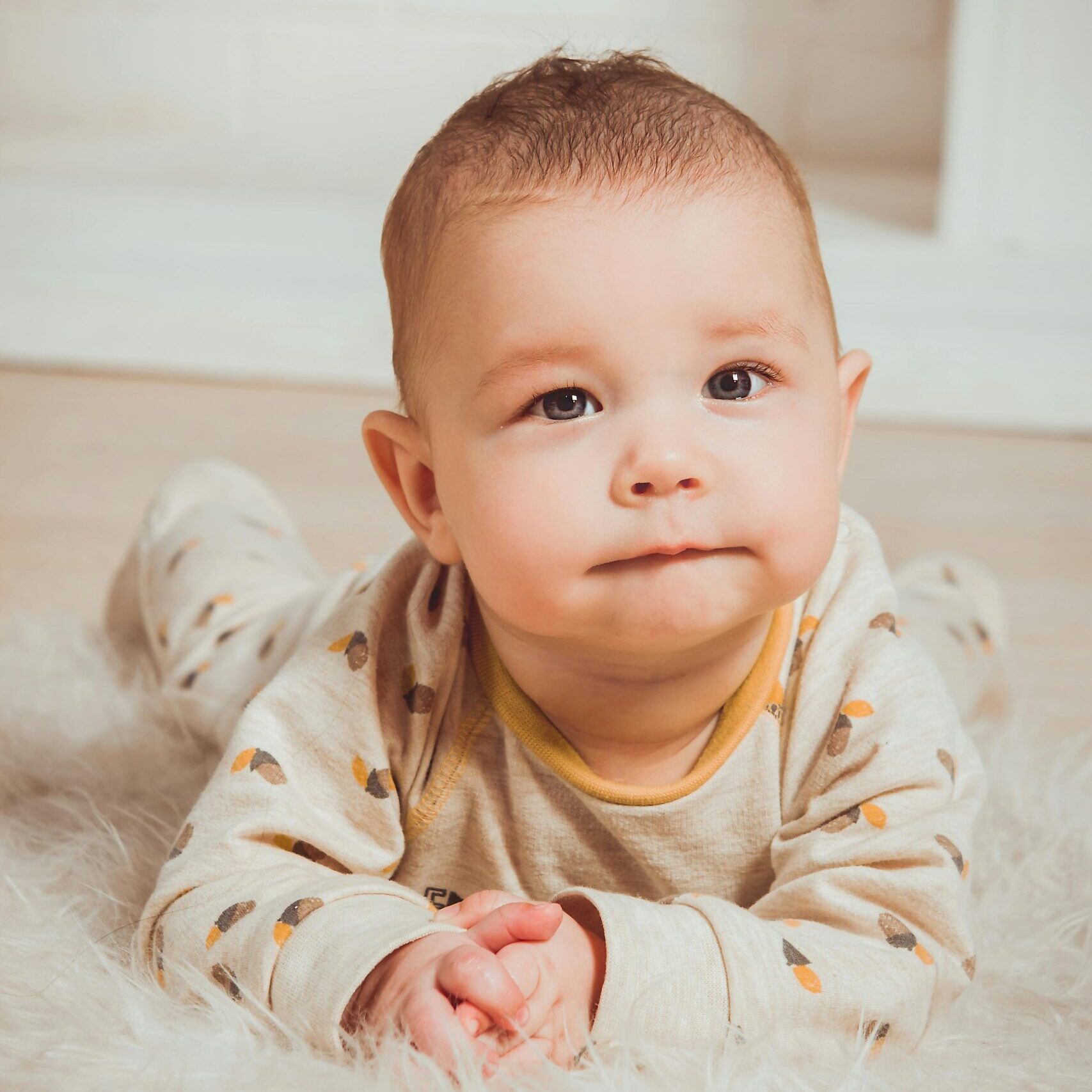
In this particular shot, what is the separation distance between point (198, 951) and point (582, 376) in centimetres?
34

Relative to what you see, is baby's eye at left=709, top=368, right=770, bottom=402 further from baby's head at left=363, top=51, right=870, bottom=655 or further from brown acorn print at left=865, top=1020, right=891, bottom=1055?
brown acorn print at left=865, top=1020, right=891, bottom=1055

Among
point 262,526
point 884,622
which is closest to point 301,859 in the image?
point 884,622

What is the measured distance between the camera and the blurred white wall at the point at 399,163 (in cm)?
200

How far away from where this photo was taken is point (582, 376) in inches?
26.8

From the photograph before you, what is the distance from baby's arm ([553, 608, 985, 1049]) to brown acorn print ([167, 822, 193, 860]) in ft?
0.66

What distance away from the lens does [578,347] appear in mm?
674

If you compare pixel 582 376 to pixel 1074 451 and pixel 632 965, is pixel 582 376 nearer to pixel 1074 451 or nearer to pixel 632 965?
pixel 632 965

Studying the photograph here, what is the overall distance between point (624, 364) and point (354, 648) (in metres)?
0.25

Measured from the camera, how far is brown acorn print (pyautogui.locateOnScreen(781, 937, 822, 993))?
68 centimetres

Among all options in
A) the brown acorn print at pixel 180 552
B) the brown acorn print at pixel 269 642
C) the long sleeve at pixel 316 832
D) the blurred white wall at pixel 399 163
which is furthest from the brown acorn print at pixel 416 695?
the blurred white wall at pixel 399 163

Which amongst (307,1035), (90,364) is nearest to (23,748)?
(307,1035)

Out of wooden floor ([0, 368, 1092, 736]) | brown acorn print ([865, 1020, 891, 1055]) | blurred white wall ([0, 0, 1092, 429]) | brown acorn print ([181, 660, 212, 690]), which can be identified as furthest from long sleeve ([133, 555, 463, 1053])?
blurred white wall ([0, 0, 1092, 429])

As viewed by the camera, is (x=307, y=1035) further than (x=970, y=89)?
No

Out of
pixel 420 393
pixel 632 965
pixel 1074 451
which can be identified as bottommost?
pixel 1074 451
